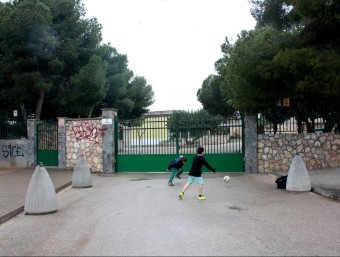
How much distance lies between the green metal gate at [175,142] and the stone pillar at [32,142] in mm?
4742

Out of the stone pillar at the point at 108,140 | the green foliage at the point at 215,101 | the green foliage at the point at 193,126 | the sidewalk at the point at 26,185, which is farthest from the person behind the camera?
the green foliage at the point at 215,101

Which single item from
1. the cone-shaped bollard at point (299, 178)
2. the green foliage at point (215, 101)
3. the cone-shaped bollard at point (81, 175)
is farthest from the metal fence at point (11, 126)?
the cone-shaped bollard at point (299, 178)

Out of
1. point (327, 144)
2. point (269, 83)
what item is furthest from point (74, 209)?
point (327, 144)

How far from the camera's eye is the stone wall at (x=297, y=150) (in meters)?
18.0

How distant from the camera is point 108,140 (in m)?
20.4

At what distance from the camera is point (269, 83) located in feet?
47.4

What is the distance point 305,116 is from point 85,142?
33.5ft

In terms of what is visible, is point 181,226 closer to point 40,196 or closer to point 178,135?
point 40,196

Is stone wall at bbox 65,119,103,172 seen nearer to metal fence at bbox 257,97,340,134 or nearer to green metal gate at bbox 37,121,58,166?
green metal gate at bbox 37,121,58,166

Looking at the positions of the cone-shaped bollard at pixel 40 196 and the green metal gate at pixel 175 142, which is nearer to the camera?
the cone-shaped bollard at pixel 40 196

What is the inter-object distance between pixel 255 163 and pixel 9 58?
14.6m

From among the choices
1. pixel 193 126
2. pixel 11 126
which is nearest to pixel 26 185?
pixel 193 126

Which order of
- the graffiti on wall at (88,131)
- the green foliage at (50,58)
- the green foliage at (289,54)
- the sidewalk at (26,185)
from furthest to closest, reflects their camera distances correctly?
the green foliage at (50,58)
the graffiti on wall at (88,131)
the green foliage at (289,54)
the sidewalk at (26,185)

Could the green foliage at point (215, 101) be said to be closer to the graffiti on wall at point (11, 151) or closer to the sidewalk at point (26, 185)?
the sidewalk at point (26, 185)
